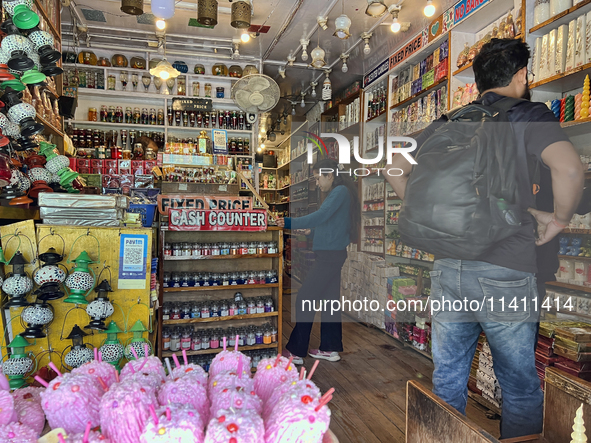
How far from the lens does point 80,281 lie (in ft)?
4.75

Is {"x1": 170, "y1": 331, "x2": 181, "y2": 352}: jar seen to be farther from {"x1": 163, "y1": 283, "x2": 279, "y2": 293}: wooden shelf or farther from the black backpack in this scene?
the black backpack

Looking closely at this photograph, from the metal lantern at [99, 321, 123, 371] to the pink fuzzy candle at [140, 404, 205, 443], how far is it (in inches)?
38.5

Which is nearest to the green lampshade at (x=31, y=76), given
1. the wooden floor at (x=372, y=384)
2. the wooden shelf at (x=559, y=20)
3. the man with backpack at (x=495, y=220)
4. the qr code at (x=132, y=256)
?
the qr code at (x=132, y=256)

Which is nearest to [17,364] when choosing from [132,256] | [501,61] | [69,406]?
[132,256]

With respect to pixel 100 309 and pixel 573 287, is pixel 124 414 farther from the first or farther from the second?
pixel 573 287

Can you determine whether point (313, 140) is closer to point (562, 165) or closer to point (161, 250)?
point (161, 250)

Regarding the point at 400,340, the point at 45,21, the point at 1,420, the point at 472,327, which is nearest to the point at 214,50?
the point at 45,21

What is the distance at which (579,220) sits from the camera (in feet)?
7.95

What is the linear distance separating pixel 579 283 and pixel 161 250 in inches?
110

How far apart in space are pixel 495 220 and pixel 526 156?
0.30 meters

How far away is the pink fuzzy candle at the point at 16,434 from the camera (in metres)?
0.63

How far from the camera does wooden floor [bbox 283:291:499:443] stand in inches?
90.9

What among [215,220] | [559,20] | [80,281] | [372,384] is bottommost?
→ [372,384]

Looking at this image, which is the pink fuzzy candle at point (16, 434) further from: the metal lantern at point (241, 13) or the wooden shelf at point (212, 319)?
the metal lantern at point (241, 13)
